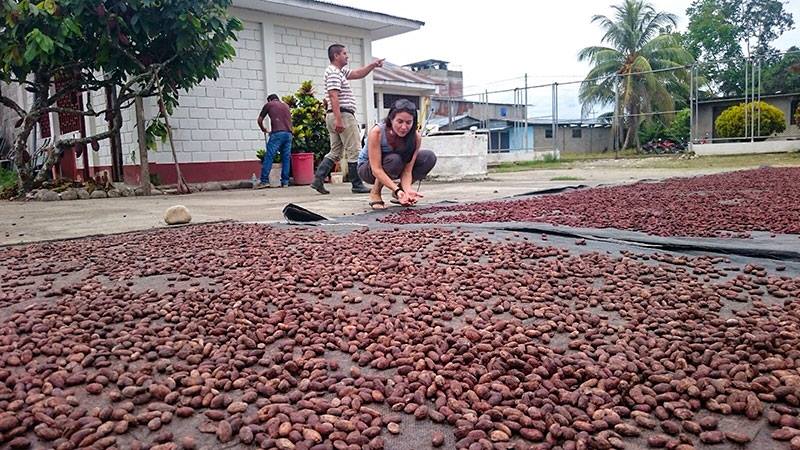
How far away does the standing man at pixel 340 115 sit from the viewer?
574 centimetres

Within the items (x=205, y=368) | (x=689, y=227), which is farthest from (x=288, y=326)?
(x=689, y=227)

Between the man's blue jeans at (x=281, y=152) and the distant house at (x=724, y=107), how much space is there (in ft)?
47.1

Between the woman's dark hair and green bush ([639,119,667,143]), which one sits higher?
green bush ([639,119,667,143])

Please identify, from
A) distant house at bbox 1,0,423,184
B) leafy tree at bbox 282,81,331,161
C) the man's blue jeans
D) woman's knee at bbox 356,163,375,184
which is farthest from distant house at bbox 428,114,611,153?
woman's knee at bbox 356,163,375,184

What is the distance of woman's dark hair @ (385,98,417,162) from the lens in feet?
13.6

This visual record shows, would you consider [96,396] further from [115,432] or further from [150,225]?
[150,225]

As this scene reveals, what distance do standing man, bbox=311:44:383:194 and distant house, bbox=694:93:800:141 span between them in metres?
15.1

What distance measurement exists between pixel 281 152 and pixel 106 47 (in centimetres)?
251

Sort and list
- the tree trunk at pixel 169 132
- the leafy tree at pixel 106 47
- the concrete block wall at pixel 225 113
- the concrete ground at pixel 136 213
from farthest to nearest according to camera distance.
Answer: the concrete block wall at pixel 225 113, the tree trunk at pixel 169 132, the leafy tree at pixel 106 47, the concrete ground at pixel 136 213

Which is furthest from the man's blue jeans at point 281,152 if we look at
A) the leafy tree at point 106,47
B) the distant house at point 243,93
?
the leafy tree at point 106,47

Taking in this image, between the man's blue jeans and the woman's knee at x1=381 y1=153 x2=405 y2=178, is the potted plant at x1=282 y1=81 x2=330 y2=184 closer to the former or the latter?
the man's blue jeans

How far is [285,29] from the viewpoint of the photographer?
368 inches

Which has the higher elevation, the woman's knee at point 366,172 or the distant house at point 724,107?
the distant house at point 724,107

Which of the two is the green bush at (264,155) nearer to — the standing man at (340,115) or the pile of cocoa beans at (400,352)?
the standing man at (340,115)
